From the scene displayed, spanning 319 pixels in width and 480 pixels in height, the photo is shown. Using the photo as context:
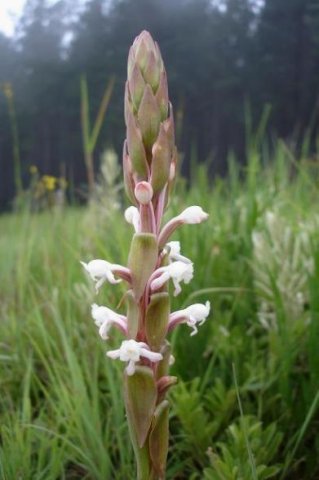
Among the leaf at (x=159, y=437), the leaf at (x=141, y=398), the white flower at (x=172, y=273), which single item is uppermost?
the white flower at (x=172, y=273)

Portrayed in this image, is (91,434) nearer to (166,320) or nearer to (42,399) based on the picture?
(42,399)

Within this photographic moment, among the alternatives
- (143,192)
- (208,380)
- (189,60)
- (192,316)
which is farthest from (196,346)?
(189,60)

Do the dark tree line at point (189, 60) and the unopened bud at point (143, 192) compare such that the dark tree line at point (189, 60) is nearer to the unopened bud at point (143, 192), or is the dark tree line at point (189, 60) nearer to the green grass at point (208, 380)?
the green grass at point (208, 380)

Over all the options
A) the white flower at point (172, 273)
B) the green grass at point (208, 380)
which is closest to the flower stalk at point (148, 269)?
the white flower at point (172, 273)

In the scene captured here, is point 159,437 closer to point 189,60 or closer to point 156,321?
point 156,321

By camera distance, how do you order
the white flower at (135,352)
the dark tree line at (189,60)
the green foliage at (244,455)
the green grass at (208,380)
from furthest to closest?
the dark tree line at (189,60), the green grass at (208,380), the green foliage at (244,455), the white flower at (135,352)

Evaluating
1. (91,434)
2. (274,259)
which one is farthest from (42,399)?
(274,259)
